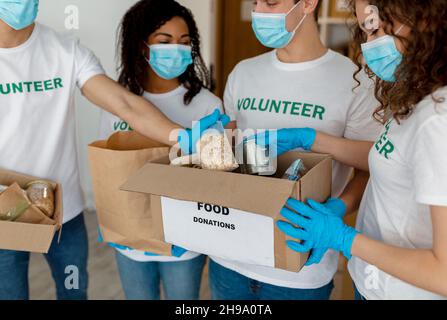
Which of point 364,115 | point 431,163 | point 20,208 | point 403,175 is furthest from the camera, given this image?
point 364,115

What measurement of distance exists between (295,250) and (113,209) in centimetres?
57

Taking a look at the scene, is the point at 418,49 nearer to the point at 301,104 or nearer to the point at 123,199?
the point at 301,104

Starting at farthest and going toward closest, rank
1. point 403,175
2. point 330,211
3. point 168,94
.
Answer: point 168,94 < point 330,211 < point 403,175

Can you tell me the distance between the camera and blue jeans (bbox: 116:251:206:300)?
144 centimetres

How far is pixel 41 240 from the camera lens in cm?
104

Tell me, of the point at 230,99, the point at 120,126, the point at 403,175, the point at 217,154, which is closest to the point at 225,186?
the point at 217,154

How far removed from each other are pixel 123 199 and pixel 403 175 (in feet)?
2.38

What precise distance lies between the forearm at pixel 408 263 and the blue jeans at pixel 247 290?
354mm

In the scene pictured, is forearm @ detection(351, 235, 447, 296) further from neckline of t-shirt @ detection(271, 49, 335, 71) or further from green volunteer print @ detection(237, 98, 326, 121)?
neckline of t-shirt @ detection(271, 49, 335, 71)

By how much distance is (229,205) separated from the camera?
2.92 feet

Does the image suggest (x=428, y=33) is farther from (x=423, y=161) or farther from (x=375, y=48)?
(x=423, y=161)

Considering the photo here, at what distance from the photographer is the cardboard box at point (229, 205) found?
89 centimetres
